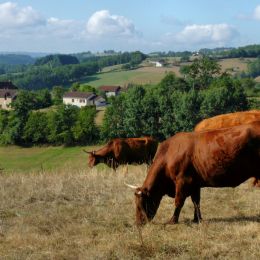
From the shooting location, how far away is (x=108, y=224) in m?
9.26

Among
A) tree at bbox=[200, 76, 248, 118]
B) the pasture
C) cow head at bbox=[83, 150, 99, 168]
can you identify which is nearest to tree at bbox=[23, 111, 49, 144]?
tree at bbox=[200, 76, 248, 118]

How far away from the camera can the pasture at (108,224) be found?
757 centimetres

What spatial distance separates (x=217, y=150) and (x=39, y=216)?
3.92 m

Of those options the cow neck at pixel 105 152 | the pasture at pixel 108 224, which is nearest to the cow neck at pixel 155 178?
the pasture at pixel 108 224

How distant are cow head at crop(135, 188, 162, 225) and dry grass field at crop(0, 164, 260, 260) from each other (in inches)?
7.5

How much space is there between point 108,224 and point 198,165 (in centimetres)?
211

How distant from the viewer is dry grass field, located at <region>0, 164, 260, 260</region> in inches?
298

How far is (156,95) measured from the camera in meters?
84.6

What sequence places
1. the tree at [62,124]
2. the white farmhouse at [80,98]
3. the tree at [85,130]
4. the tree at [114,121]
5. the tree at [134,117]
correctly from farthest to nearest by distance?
the white farmhouse at [80,98], the tree at [62,124], the tree at [114,121], the tree at [85,130], the tree at [134,117]

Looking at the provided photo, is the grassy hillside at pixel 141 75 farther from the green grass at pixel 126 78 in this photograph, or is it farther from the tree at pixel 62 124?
the tree at pixel 62 124

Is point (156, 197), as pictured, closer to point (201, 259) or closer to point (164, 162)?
point (164, 162)

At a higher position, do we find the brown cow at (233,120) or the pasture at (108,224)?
the brown cow at (233,120)

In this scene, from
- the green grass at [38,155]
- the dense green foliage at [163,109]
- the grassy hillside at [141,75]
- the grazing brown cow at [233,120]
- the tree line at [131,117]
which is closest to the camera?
the grazing brown cow at [233,120]

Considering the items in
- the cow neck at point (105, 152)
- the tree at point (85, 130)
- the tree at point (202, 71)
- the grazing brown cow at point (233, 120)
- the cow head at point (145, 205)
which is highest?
the grazing brown cow at point (233, 120)
